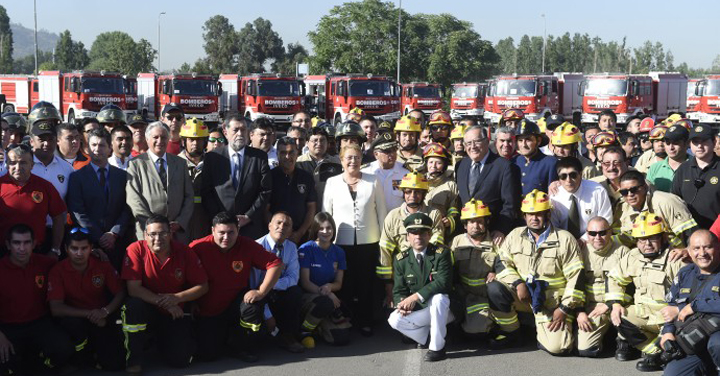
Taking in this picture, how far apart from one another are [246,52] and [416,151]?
9212 cm

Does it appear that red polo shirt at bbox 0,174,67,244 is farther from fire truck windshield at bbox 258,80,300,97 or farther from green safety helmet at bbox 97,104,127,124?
fire truck windshield at bbox 258,80,300,97

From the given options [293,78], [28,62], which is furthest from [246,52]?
[28,62]

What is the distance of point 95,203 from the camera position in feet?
24.4

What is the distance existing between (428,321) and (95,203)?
331 centimetres

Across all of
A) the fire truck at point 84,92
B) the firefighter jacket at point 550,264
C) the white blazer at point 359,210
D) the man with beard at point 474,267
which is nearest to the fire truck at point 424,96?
the fire truck at point 84,92

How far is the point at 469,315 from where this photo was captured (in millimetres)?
7617

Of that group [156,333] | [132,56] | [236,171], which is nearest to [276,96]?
[236,171]

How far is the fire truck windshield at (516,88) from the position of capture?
3369cm

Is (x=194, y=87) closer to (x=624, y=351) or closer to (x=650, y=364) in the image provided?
(x=624, y=351)

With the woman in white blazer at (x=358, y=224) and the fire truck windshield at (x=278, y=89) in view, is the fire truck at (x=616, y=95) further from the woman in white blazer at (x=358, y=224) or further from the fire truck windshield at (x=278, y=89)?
the woman in white blazer at (x=358, y=224)

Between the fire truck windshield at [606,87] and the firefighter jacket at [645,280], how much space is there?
2902cm

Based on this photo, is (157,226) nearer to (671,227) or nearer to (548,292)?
(548,292)

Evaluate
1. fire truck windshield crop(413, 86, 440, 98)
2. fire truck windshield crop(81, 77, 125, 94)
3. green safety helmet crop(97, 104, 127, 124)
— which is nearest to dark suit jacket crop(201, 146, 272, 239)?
green safety helmet crop(97, 104, 127, 124)

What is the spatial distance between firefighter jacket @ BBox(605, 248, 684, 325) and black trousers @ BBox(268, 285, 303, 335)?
286cm
